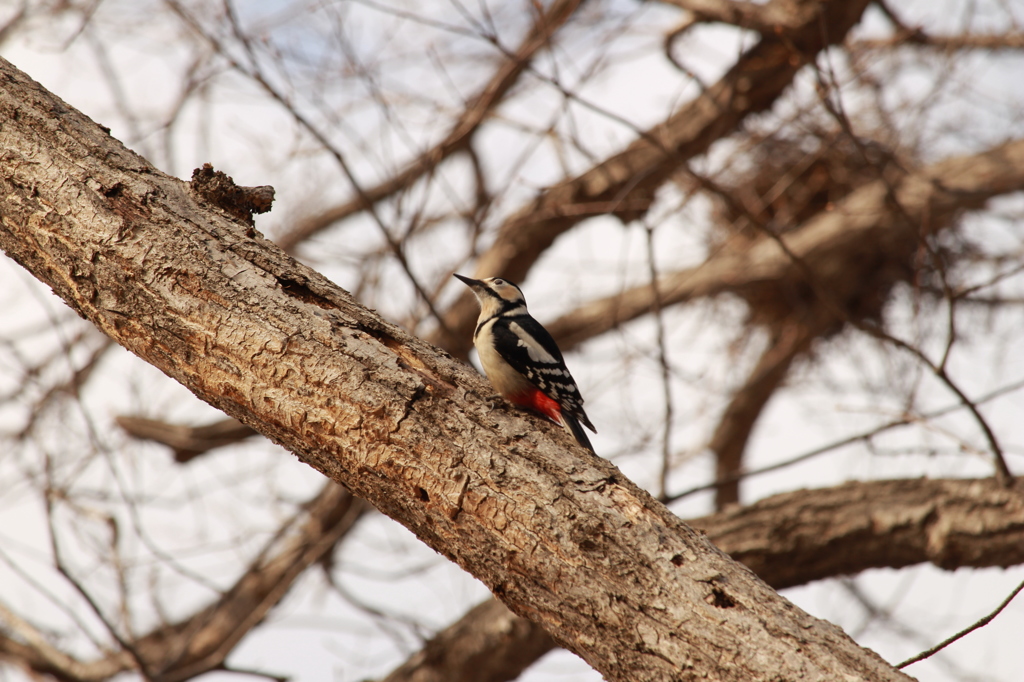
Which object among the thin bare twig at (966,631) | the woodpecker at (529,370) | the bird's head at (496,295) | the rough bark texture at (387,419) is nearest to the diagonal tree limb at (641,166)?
the bird's head at (496,295)

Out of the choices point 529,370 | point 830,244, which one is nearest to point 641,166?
point 830,244

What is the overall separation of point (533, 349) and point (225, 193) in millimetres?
1394

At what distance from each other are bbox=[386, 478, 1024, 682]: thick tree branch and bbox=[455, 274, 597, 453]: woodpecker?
116 centimetres

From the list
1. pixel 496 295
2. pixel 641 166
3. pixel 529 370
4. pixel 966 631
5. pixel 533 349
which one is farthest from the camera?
pixel 641 166

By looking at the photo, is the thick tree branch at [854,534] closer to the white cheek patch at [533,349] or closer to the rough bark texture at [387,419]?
the white cheek patch at [533,349]

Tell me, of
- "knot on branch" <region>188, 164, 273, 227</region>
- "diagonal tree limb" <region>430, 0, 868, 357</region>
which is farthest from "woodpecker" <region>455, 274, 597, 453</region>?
"diagonal tree limb" <region>430, 0, 868, 357</region>

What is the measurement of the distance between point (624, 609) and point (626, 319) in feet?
13.1

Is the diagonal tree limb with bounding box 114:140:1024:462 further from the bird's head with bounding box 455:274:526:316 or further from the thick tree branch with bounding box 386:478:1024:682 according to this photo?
the thick tree branch with bounding box 386:478:1024:682

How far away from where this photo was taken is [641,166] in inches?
203

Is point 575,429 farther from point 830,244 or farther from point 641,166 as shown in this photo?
point 830,244

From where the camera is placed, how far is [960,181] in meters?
5.54

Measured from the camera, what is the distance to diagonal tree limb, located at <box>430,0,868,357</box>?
16.3 feet

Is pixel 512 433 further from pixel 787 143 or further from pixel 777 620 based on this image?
pixel 787 143

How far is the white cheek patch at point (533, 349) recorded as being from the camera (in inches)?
128
